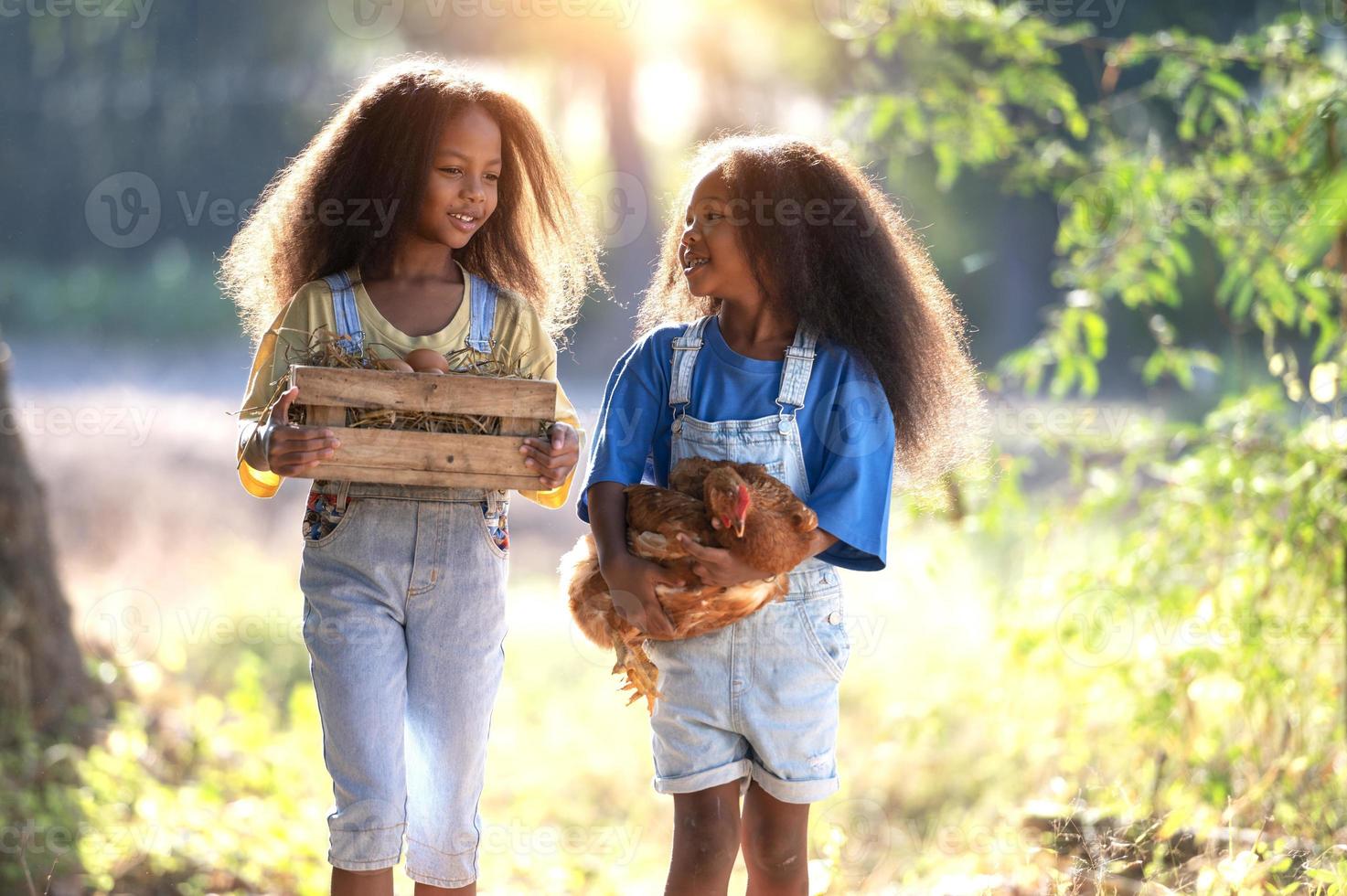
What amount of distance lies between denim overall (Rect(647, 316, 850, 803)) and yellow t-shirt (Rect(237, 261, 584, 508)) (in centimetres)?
41

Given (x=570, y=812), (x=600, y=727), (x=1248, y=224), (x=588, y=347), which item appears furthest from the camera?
(x=588, y=347)

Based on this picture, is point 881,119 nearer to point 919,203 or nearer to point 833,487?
point 833,487

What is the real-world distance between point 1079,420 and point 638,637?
2.68m

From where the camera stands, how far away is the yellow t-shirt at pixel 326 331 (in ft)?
7.57

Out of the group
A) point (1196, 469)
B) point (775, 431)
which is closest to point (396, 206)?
point (775, 431)

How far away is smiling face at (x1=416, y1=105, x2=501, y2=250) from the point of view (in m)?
2.36

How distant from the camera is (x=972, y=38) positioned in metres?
4.32

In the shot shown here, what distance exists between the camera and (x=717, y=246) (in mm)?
2338

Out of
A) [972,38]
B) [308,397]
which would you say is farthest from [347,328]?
[972,38]

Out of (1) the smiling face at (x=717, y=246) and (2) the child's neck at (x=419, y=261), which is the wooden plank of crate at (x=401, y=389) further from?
(1) the smiling face at (x=717, y=246)

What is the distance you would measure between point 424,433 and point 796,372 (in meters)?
0.73
